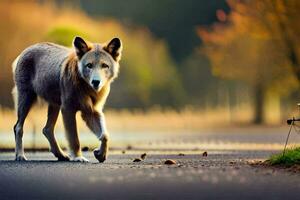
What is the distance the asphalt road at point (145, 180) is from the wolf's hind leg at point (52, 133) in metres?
0.37

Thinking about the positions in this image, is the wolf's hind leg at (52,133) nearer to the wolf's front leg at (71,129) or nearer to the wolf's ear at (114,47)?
the wolf's front leg at (71,129)

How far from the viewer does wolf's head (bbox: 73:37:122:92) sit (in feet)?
54.6

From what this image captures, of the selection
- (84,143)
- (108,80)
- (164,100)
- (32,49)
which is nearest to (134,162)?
(108,80)

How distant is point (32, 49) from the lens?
18797 millimetres

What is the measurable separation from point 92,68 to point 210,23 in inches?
1445

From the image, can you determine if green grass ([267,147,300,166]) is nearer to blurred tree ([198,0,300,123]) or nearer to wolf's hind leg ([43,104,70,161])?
wolf's hind leg ([43,104,70,161])

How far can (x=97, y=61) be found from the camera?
663 inches

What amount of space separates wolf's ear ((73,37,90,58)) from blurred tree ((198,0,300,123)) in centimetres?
1860

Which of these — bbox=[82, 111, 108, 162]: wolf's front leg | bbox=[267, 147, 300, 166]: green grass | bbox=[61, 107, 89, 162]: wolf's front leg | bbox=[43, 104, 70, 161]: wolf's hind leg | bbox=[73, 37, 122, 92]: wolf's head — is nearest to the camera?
bbox=[267, 147, 300, 166]: green grass

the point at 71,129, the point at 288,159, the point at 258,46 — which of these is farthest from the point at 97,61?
the point at 258,46

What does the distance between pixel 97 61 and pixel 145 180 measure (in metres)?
3.99

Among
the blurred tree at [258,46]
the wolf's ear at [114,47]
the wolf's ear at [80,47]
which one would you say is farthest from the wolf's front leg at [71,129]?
the blurred tree at [258,46]

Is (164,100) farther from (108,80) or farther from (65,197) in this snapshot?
(65,197)

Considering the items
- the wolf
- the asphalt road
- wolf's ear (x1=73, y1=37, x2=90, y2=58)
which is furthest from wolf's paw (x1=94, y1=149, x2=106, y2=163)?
wolf's ear (x1=73, y1=37, x2=90, y2=58)
